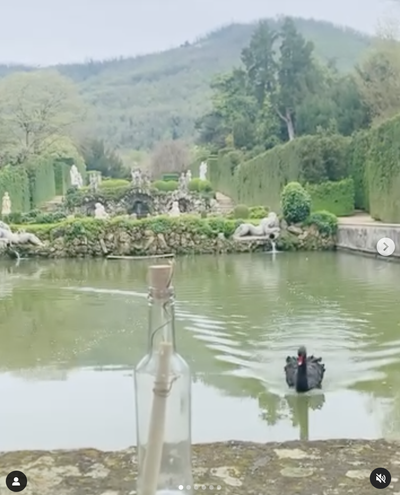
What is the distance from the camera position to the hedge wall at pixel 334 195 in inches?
449

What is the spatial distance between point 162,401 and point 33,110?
16.5 metres

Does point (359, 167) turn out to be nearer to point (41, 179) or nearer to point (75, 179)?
point (41, 179)

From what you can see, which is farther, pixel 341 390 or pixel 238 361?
pixel 238 361

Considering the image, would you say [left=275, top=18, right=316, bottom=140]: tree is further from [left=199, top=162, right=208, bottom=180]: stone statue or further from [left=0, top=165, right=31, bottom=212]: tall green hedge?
[left=0, top=165, right=31, bottom=212]: tall green hedge

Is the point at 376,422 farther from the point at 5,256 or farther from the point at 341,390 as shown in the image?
the point at 5,256

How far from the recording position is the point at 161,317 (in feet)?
2.30

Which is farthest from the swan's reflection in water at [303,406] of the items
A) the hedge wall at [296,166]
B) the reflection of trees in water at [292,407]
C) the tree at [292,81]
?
the tree at [292,81]

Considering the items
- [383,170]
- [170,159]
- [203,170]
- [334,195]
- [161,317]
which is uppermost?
[170,159]

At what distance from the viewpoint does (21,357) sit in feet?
10.2

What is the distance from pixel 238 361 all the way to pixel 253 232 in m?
6.02

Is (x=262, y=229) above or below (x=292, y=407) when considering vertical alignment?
above

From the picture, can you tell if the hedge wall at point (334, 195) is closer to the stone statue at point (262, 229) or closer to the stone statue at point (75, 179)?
the stone statue at point (262, 229)

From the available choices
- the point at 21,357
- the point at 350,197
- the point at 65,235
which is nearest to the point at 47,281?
the point at 65,235

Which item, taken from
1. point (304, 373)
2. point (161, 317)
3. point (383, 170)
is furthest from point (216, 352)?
point (383, 170)
